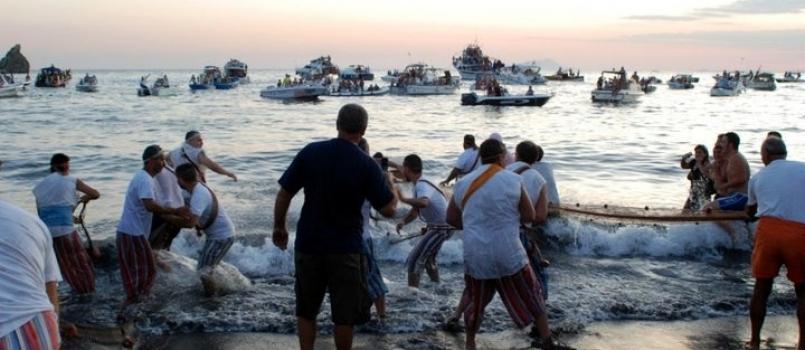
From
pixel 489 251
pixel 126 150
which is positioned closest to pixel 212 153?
pixel 126 150

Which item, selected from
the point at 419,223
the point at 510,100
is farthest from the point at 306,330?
the point at 510,100

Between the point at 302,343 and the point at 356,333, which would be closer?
the point at 302,343

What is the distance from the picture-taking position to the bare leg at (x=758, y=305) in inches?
222

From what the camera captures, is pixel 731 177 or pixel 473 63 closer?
pixel 731 177

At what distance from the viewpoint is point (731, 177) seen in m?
9.15

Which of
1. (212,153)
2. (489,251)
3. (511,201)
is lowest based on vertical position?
(212,153)

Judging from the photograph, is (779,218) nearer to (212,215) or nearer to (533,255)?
(533,255)

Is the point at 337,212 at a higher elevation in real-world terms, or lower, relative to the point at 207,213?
higher

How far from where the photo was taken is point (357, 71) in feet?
291

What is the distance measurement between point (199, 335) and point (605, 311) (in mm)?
3766

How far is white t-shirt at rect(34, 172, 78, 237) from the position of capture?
288 inches

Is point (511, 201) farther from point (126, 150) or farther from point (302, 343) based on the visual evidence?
point (126, 150)

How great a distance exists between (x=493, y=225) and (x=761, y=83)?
90078 mm

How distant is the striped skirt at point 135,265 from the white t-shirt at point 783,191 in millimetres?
5234
